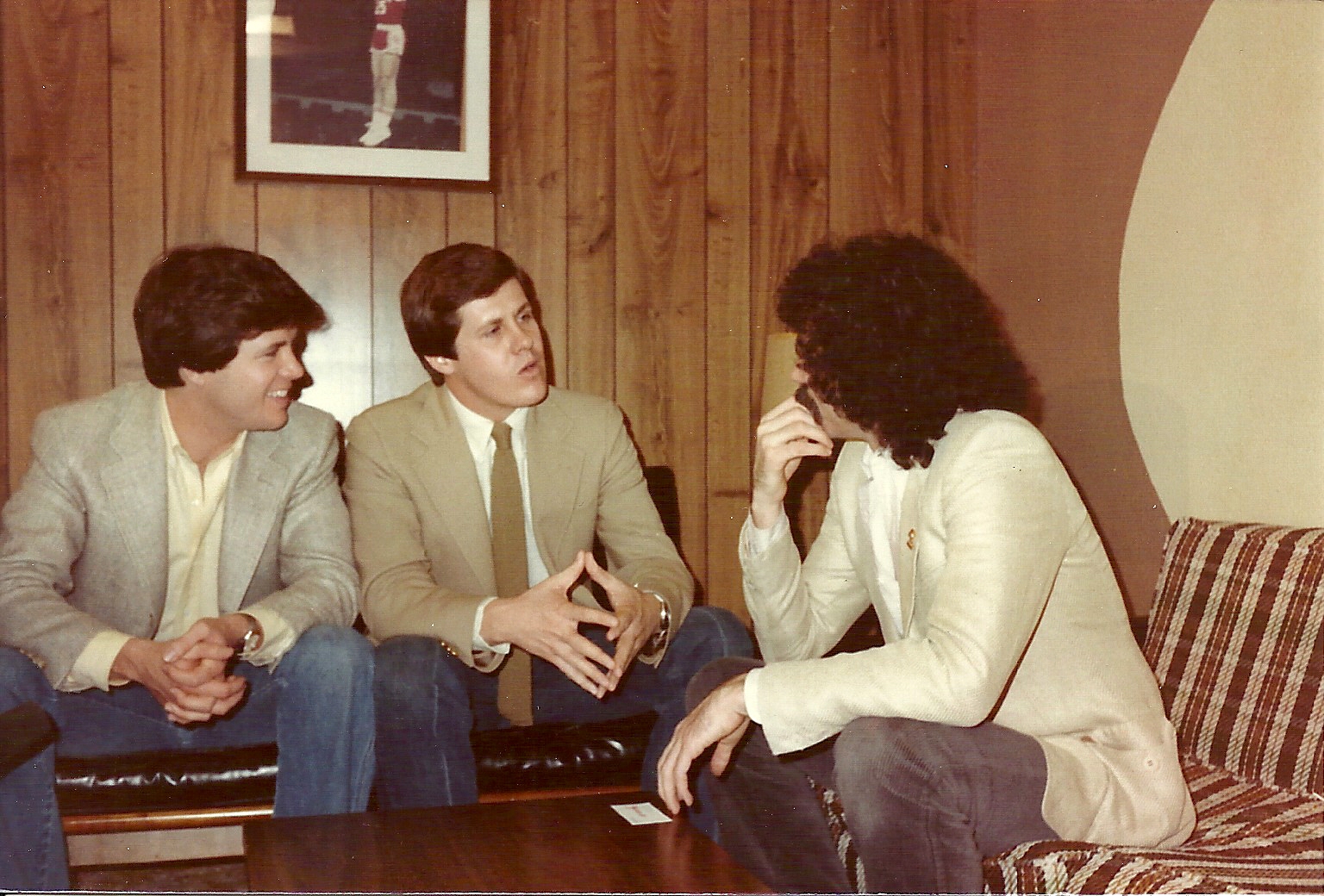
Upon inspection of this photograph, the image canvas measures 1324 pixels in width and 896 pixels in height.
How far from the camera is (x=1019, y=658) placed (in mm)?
1359

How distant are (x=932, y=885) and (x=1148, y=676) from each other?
0.42 m

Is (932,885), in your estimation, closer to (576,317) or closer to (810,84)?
(576,317)

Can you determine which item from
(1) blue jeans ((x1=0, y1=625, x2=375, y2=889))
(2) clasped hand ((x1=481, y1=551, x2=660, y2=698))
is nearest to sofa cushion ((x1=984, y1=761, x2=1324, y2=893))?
(2) clasped hand ((x1=481, y1=551, x2=660, y2=698))

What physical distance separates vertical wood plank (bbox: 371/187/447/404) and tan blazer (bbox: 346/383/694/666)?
412 mm

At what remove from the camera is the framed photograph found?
251 centimetres

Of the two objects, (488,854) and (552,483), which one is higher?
(552,483)

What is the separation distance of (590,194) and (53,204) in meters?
1.20

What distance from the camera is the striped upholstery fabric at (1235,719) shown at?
1253 mm

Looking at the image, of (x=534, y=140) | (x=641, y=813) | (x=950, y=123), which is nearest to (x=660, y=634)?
(x=641, y=813)

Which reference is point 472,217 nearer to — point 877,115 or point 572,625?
point 877,115

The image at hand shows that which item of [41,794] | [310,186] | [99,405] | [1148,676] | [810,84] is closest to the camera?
[1148,676]

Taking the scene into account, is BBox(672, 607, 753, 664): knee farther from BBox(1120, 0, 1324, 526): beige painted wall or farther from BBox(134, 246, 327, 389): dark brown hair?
BBox(134, 246, 327, 389): dark brown hair

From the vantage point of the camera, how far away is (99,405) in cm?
203

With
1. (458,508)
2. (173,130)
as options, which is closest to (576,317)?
(458,508)
